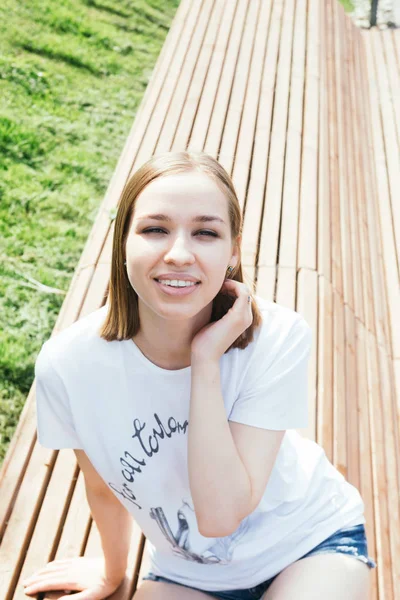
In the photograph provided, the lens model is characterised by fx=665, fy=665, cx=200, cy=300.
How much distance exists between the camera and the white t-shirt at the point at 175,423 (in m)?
1.45

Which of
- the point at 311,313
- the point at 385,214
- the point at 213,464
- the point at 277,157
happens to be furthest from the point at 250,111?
the point at 213,464

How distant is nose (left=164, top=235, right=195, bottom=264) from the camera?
1311 millimetres

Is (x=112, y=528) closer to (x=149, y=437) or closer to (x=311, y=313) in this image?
(x=149, y=437)

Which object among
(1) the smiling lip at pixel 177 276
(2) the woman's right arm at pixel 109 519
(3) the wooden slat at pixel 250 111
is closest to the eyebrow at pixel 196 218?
(1) the smiling lip at pixel 177 276

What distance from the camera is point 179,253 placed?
4.32ft

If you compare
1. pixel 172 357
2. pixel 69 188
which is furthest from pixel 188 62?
pixel 172 357

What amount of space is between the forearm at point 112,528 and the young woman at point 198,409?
1.7 inches

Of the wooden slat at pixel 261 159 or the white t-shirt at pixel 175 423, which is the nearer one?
the white t-shirt at pixel 175 423

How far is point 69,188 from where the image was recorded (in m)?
3.75

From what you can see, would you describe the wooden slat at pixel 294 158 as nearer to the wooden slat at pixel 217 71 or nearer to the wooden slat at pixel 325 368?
the wooden slat at pixel 325 368

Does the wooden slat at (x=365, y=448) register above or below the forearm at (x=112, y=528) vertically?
above

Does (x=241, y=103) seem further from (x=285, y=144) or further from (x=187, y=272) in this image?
(x=187, y=272)

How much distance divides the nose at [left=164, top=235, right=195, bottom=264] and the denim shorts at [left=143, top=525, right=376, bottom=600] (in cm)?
77

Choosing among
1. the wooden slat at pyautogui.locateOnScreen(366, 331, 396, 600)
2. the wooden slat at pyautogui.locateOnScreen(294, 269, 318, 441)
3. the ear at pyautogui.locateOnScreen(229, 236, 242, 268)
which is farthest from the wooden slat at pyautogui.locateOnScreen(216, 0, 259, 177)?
the ear at pyautogui.locateOnScreen(229, 236, 242, 268)
